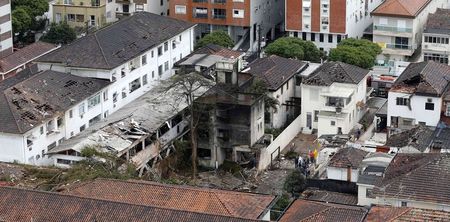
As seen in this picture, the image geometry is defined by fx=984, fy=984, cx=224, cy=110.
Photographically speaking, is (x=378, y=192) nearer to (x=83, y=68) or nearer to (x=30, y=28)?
(x=83, y=68)

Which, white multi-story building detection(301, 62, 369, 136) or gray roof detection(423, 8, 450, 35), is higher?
gray roof detection(423, 8, 450, 35)

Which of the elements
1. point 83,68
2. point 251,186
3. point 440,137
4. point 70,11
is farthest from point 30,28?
point 440,137

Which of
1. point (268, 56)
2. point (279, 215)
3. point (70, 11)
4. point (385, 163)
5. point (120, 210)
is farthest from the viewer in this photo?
point (70, 11)

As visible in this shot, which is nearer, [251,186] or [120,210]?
[120,210]

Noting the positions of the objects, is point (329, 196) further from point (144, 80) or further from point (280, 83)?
point (144, 80)

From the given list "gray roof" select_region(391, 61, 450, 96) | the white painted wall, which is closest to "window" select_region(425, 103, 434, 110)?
the white painted wall

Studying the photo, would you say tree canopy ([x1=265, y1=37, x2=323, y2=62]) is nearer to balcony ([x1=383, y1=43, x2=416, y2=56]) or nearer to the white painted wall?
balcony ([x1=383, y1=43, x2=416, y2=56])
